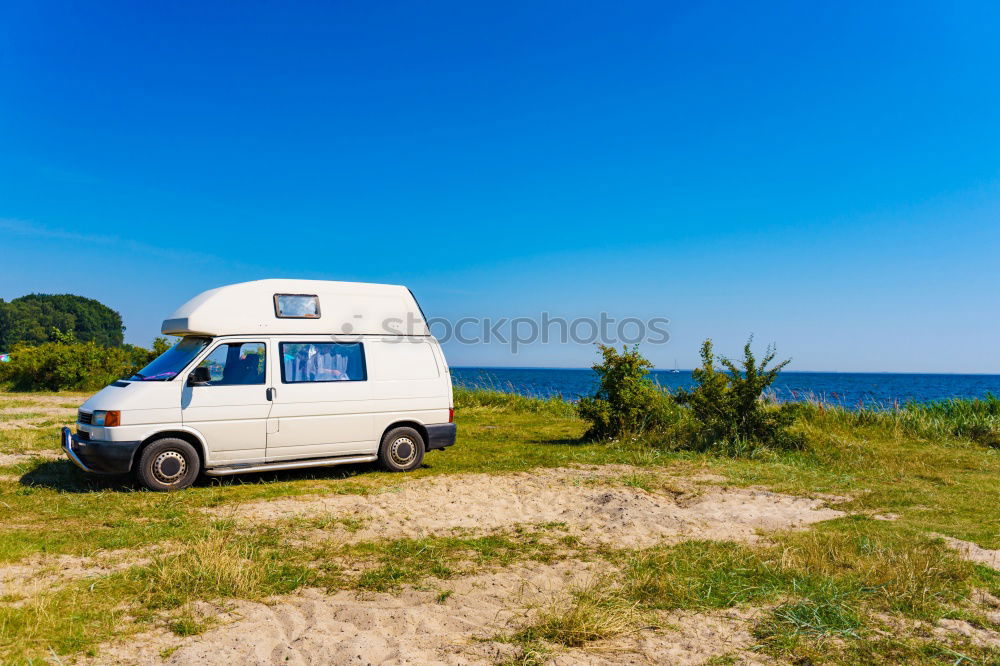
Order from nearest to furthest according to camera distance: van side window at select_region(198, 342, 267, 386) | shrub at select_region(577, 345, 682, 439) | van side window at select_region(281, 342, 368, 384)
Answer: van side window at select_region(198, 342, 267, 386), van side window at select_region(281, 342, 368, 384), shrub at select_region(577, 345, 682, 439)

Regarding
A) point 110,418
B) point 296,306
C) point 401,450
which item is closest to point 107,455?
point 110,418

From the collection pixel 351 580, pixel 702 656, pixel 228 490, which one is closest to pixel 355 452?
pixel 228 490

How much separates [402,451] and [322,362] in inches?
70.9

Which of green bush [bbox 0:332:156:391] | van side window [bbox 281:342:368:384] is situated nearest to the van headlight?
van side window [bbox 281:342:368:384]

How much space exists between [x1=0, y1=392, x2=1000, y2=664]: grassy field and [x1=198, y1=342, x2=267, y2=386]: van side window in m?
1.40

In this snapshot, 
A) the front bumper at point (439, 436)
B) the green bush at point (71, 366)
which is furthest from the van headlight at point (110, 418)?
the green bush at point (71, 366)

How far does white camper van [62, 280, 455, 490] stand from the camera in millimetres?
8172

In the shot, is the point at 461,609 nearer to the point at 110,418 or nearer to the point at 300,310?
the point at 110,418

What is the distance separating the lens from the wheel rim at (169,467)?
822cm

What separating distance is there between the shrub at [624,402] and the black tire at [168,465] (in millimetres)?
7061

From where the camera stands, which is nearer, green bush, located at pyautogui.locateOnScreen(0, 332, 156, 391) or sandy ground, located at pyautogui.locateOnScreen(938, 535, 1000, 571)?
sandy ground, located at pyautogui.locateOnScreen(938, 535, 1000, 571)

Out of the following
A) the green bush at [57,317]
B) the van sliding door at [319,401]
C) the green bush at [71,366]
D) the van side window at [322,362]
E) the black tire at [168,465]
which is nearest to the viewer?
the black tire at [168,465]

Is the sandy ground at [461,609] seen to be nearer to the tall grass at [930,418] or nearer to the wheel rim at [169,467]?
the wheel rim at [169,467]

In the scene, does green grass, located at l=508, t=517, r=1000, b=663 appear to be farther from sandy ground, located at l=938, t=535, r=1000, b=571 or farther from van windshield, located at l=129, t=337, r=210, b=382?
van windshield, located at l=129, t=337, r=210, b=382
